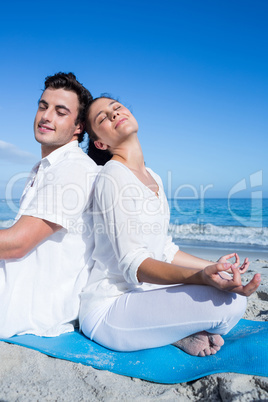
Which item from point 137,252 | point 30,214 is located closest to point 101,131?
point 30,214

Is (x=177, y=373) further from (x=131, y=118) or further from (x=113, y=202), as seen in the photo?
(x=131, y=118)

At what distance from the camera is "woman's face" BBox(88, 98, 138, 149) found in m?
2.47

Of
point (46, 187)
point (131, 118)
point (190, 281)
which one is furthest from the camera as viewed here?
point (131, 118)

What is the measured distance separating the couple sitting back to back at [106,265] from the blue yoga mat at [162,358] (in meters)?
0.06

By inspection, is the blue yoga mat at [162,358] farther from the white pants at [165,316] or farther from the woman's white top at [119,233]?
the woman's white top at [119,233]

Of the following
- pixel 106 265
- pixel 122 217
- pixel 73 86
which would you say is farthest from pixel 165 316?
pixel 73 86

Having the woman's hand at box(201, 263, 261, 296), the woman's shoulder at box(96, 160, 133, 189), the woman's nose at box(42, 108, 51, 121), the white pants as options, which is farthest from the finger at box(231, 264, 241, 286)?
the woman's nose at box(42, 108, 51, 121)

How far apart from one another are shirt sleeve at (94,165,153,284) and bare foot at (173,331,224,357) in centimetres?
55

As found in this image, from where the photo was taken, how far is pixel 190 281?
6.43ft

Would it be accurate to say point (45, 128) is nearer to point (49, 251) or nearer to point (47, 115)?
point (47, 115)

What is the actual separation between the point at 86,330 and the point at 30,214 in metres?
0.86

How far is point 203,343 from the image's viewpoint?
7.11ft

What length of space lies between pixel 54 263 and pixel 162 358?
2.96 ft

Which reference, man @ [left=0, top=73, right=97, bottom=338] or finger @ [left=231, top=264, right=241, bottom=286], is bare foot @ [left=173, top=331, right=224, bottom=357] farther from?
man @ [left=0, top=73, right=97, bottom=338]
